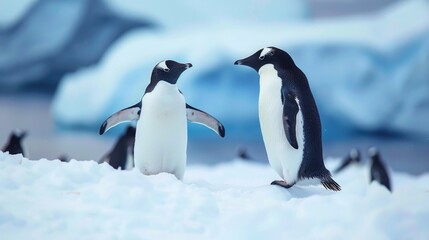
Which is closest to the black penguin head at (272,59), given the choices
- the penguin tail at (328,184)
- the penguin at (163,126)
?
the penguin at (163,126)

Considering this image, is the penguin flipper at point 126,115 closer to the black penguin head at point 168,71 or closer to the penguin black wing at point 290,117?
the black penguin head at point 168,71

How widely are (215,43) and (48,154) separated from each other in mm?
1510

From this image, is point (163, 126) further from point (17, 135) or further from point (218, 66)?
point (218, 66)

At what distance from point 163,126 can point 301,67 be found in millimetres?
2224

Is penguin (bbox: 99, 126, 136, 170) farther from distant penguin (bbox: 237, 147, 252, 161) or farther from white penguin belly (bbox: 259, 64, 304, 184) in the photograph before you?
white penguin belly (bbox: 259, 64, 304, 184)

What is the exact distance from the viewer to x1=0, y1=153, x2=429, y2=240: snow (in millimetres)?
1805

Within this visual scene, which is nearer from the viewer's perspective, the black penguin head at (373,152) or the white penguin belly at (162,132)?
the white penguin belly at (162,132)

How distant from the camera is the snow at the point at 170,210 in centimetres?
180

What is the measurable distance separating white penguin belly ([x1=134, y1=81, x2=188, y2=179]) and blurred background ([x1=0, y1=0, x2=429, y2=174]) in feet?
5.12

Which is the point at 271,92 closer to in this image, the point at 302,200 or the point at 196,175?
the point at 302,200

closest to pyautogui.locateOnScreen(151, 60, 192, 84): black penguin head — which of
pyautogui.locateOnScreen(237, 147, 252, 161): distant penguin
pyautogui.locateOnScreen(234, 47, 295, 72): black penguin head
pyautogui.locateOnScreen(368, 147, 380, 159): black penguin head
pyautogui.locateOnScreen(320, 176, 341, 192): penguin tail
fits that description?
pyautogui.locateOnScreen(234, 47, 295, 72): black penguin head

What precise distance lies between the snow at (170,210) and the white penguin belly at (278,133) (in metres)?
0.12

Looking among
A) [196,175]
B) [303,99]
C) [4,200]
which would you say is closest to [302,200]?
[303,99]

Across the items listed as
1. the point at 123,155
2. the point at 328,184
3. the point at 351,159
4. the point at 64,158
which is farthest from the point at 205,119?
the point at 351,159
